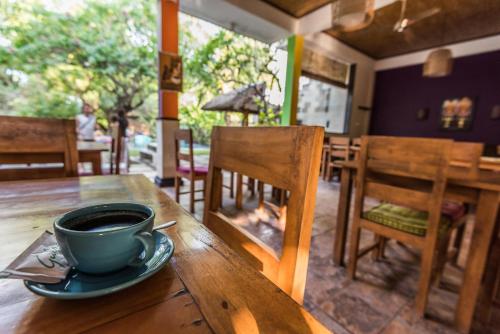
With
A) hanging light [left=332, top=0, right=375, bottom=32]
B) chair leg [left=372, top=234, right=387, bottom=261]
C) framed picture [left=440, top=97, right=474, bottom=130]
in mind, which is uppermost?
hanging light [left=332, top=0, right=375, bottom=32]

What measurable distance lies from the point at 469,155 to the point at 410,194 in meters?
0.53

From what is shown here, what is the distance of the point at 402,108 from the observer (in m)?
6.00

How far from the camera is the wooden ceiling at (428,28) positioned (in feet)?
12.7

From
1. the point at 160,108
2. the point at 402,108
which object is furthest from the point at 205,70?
the point at 402,108

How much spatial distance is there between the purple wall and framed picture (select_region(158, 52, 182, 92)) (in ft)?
18.3

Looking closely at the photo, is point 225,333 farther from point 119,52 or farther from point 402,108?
point 402,108

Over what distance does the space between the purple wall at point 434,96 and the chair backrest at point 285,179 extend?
6.36 m

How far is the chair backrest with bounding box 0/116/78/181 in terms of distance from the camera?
974 mm

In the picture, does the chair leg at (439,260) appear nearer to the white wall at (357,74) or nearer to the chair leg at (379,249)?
the chair leg at (379,249)

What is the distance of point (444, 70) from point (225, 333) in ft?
13.7

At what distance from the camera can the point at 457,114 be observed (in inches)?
203

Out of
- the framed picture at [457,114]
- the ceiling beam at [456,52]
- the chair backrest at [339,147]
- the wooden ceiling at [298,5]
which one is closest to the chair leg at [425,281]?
the chair backrest at [339,147]

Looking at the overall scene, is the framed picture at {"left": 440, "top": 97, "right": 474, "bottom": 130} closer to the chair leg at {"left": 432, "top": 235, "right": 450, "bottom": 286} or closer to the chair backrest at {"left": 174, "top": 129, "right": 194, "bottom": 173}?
the chair leg at {"left": 432, "top": 235, "right": 450, "bottom": 286}

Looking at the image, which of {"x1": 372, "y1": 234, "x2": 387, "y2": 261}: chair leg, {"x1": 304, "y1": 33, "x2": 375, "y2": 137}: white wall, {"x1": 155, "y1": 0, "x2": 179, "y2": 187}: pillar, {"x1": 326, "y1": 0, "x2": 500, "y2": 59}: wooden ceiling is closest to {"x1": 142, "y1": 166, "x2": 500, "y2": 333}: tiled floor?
{"x1": 372, "y1": 234, "x2": 387, "y2": 261}: chair leg
